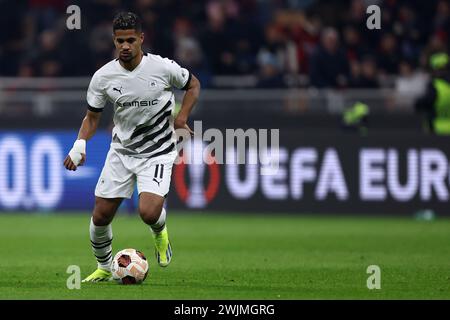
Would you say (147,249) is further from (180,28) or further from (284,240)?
(180,28)

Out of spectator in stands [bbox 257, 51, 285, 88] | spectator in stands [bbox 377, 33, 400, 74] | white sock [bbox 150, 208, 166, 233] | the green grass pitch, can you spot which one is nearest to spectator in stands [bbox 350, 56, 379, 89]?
spectator in stands [bbox 377, 33, 400, 74]

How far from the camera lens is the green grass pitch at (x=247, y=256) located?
9.80 meters

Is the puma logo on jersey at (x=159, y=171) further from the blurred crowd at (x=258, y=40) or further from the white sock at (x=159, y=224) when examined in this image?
the blurred crowd at (x=258, y=40)

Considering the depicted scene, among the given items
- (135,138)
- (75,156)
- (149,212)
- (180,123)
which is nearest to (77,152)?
(75,156)

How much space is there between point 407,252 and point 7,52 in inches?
446

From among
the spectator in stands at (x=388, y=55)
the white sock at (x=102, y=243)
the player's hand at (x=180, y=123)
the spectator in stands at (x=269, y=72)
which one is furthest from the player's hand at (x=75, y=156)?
the spectator in stands at (x=388, y=55)

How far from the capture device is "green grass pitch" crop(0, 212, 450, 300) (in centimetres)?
980

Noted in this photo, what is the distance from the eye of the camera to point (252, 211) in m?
19.3

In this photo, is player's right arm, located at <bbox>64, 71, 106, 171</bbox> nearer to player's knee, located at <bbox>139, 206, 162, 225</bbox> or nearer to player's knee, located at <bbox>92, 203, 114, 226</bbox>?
player's knee, located at <bbox>92, 203, 114, 226</bbox>

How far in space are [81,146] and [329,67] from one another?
10568 millimetres

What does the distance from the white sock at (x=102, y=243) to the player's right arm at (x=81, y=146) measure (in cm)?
59

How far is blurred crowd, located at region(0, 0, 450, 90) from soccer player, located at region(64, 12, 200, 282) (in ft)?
33.2
